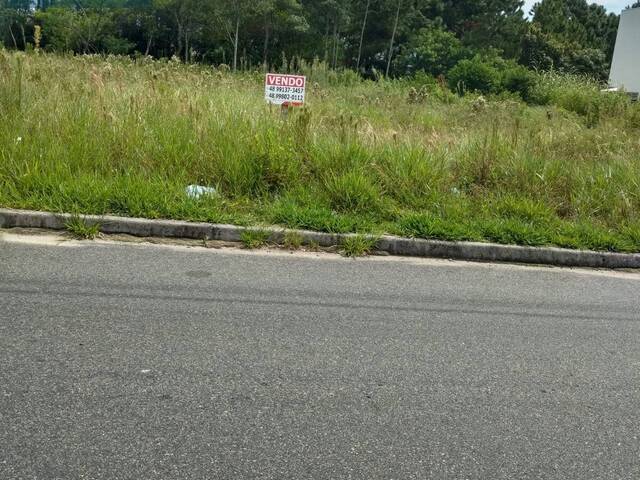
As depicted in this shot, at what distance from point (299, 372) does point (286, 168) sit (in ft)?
13.0

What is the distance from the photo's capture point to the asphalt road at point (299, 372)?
2.69 m

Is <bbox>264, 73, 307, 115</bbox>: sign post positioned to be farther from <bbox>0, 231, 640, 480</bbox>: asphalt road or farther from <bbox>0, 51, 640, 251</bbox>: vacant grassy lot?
<bbox>0, 231, 640, 480</bbox>: asphalt road

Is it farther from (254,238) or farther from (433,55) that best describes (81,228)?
(433,55)

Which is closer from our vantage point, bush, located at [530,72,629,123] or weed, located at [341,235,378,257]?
weed, located at [341,235,378,257]

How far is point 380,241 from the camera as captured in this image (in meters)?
5.96

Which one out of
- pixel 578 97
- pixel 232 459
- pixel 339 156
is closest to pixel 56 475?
pixel 232 459

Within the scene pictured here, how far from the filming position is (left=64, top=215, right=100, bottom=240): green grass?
18.3ft

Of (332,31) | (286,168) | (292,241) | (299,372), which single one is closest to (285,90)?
(286,168)

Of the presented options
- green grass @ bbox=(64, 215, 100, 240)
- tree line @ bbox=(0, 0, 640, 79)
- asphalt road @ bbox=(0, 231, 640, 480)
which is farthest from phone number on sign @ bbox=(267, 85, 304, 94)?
tree line @ bbox=(0, 0, 640, 79)

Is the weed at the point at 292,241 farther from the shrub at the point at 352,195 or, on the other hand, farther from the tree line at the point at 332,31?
the tree line at the point at 332,31

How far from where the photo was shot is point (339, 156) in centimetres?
729

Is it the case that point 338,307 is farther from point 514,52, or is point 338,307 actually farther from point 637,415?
point 514,52

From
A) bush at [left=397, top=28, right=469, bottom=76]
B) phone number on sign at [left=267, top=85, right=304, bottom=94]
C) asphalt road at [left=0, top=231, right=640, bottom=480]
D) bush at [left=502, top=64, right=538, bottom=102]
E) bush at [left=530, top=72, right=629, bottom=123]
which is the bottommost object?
asphalt road at [left=0, top=231, right=640, bottom=480]

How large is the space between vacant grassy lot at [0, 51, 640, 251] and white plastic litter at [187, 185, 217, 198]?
0.31 ft
